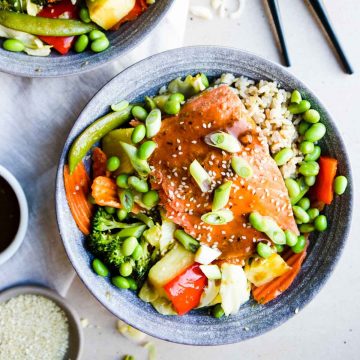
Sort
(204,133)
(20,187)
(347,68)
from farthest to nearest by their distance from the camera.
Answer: (347,68)
(20,187)
(204,133)

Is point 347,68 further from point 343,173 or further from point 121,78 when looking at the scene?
point 121,78

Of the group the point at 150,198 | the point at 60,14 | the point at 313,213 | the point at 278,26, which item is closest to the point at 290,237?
the point at 313,213

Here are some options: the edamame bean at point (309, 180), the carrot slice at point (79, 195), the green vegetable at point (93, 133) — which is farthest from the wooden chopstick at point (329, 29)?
the carrot slice at point (79, 195)

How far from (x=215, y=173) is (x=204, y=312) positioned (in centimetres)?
77

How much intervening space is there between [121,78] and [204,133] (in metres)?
0.49

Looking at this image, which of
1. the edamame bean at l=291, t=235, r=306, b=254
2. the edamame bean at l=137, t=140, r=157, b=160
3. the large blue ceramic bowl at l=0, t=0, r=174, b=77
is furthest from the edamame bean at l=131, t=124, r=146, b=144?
the edamame bean at l=291, t=235, r=306, b=254

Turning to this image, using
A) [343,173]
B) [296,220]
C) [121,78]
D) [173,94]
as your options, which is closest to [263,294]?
[296,220]

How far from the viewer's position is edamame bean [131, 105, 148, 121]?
113 inches

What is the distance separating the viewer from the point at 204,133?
2.83 metres

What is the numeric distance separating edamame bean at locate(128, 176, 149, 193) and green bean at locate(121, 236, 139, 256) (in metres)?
0.24

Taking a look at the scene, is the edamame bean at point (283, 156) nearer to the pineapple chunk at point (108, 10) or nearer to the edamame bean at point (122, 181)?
the edamame bean at point (122, 181)

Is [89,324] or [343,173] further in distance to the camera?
[89,324]

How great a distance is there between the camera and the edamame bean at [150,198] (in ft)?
9.40

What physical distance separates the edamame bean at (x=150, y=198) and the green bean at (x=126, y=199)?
6 cm
